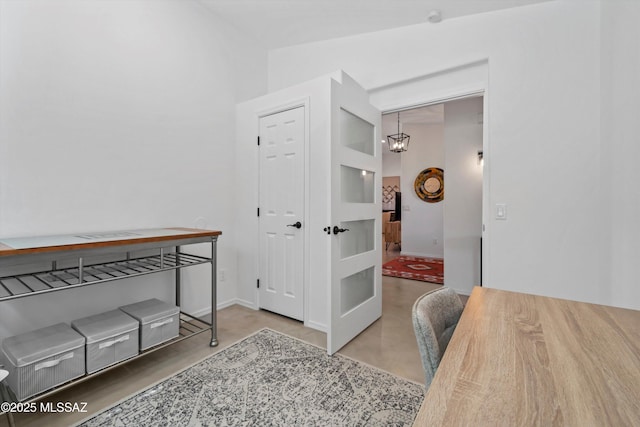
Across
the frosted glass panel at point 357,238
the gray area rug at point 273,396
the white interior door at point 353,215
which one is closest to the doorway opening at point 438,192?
the white interior door at point 353,215

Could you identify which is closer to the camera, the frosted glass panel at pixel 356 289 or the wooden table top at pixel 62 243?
the wooden table top at pixel 62 243

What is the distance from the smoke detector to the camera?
2404 millimetres

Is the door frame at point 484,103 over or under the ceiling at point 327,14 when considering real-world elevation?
under

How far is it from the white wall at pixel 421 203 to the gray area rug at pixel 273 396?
4706mm

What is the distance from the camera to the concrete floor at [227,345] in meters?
1.63

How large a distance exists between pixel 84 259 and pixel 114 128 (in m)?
0.99

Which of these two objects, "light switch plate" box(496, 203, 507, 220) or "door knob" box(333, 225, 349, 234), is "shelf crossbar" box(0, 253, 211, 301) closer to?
"door knob" box(333, 225, 349, 234)

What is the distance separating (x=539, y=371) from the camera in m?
0.68

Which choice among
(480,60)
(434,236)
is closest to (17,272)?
(480,60)

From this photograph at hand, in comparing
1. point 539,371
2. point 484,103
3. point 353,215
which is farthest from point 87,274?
point 484,103

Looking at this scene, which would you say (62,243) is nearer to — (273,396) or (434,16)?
(273,396)

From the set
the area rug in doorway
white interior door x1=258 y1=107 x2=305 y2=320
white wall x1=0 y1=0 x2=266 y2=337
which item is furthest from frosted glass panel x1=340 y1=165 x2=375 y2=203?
the area rug in doorway

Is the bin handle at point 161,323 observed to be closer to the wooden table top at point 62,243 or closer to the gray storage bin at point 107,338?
the gray storage bin at point 107,338

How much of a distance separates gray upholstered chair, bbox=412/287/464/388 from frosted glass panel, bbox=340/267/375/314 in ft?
3.67
